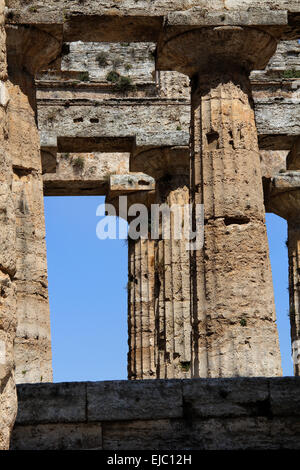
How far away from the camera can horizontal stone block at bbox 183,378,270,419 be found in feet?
46.3

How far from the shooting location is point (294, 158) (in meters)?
26.6

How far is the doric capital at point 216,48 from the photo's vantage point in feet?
65.4

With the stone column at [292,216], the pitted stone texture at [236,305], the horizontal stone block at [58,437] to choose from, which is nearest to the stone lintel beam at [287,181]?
the stone column at [292,216]

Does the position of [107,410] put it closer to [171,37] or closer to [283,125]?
[171,37]

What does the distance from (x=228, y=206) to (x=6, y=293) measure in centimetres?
1140

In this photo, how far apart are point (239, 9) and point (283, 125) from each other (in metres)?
7.17

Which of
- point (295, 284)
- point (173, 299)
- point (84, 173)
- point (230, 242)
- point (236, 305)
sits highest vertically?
point (84, 173)

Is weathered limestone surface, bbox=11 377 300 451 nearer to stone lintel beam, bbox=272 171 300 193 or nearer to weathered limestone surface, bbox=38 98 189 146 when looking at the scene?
weathered limestone surface, bbox=38 98 189 146

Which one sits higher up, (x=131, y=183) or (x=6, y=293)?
(x=131, y=183)

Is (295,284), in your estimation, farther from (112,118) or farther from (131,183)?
(112,118)

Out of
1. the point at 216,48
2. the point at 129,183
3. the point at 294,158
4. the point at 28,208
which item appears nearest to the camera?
the point at 28,208

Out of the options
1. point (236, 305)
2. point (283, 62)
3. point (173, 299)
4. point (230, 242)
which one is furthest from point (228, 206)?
point (283, 62)

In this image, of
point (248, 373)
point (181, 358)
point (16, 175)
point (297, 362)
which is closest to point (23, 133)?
point (16, 175)

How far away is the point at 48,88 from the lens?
30.8 metres
